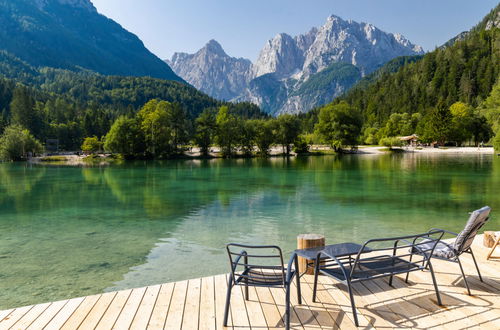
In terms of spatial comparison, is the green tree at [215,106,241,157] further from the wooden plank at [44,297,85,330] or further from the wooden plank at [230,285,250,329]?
the wooden plank at [44,297,85,330]

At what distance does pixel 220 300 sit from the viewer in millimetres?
5688

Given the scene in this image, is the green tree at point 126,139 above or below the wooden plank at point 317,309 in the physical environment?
above

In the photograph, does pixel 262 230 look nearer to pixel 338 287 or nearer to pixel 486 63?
pixel 338 287

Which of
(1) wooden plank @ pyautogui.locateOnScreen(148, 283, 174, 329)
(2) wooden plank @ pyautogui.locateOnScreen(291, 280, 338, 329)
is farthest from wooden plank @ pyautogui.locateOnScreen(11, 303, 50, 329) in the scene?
(2) wooden plank @ pyautogui.locateOnScreen(291, 280, 338, 329)

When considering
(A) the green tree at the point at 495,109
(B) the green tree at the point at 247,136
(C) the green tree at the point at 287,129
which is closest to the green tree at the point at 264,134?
(B) the green tree at the point at 247,136

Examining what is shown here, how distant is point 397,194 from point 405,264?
20.9 metres

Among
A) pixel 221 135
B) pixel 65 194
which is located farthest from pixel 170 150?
pixel 65 194

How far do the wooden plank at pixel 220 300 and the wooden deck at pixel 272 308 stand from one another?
0.6 inches

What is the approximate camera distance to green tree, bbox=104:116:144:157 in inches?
2983

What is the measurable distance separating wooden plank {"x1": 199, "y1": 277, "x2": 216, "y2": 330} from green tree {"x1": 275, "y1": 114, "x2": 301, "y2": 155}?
80948mm

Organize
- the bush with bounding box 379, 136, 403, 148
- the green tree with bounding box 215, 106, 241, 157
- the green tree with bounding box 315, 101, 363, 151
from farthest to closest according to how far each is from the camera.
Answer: the bush with bounding box 379, 136, 403, 148 < the green tree with bounding box 315, 101, 363, 151 < the green tree with bounding box 215, 106, 241, 157

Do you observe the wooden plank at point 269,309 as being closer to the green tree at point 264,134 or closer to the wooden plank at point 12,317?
the wooden plank at point 12,317

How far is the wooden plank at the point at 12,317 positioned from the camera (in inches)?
197

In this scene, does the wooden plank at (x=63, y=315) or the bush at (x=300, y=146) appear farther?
the bush at (x=300, y=146)
